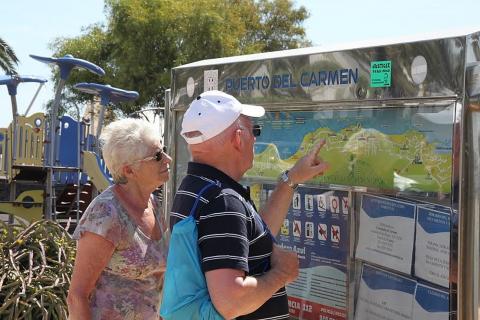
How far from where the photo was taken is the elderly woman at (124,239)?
2.87m

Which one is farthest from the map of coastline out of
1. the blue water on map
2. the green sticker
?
the green sticker

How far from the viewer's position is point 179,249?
2.22 m

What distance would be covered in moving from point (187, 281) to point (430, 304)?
1.20 metres

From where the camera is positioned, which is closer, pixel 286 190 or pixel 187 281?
pixel 187 281

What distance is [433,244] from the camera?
2867mm

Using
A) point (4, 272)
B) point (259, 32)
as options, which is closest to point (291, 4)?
point (259, 32)

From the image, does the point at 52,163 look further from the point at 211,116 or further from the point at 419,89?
the point at 211,116

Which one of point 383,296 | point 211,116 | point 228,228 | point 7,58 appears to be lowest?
point 383,296

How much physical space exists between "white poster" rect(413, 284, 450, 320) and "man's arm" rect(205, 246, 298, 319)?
915 mm

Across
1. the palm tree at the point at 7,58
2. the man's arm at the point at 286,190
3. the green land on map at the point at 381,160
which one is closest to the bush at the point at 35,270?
the green land on map at the point at 381,160

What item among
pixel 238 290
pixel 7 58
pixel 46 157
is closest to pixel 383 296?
pixel 238 290

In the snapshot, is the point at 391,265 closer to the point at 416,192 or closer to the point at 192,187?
the point at 416,192

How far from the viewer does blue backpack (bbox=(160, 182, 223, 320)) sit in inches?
85.4

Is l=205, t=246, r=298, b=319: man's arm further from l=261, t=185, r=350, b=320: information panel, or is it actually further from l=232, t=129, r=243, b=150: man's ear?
l=261, t=185, r=350, b=320: information panel
